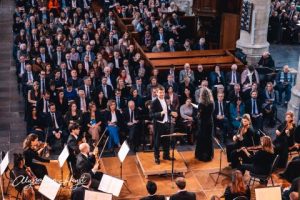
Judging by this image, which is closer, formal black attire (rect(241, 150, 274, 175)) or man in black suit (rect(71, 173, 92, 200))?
man in black suit (rect(71, 173, 92, 200))

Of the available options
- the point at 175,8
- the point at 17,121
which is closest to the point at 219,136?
the point at 17,121

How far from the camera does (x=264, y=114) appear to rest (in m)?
12.5

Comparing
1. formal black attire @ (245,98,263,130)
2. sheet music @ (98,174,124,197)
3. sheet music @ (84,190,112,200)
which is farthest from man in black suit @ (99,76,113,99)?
sheet music @ (84,190,112,200)

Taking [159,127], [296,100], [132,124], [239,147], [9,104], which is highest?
[159,127]

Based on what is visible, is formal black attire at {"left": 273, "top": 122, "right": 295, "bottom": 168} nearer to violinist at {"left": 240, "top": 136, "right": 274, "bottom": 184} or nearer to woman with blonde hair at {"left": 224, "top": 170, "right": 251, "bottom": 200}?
violinist at {"left": 240, "top": 136, "right": 274, "bottom": 184}

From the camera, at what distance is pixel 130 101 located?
11.3 meters

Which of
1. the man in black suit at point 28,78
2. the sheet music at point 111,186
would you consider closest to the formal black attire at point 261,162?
the sheet music at point 111,186

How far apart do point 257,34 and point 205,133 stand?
6484 millimetres

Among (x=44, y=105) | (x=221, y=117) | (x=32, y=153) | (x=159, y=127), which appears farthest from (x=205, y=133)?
(x=44, y=105)

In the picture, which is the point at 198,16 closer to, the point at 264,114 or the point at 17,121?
the point at 264,114

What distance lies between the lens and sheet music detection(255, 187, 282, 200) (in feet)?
24.3

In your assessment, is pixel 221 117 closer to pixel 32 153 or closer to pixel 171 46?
pixel 32 153

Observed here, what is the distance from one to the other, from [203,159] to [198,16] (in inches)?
317

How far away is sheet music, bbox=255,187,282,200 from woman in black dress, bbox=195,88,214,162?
2.62 m
